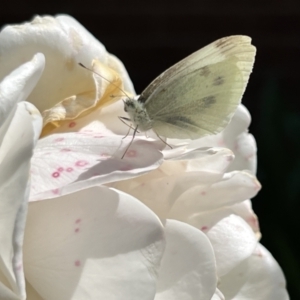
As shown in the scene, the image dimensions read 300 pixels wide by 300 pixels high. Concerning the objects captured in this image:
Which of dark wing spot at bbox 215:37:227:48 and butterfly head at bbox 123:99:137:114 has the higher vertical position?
dark wing spot at bbox 215:37:227:48

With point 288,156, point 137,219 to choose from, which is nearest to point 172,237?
point 137,219

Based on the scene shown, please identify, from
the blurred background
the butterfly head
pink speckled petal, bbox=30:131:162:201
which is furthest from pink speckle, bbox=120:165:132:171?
the blurred background

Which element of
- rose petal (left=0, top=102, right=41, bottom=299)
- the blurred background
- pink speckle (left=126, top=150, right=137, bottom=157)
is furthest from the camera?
the blurred background

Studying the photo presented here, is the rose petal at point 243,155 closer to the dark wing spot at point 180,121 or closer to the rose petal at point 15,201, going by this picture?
the dark wing spot at point 180,121

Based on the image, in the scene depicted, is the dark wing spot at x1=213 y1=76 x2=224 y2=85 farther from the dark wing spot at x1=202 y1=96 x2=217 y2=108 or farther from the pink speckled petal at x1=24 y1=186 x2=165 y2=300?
the pink speckled petal at x1=24 y1=186 x2=165 y2=300

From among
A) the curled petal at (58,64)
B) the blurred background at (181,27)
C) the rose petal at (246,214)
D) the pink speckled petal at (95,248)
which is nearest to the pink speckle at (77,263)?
the pink speckled petal at (95,248)

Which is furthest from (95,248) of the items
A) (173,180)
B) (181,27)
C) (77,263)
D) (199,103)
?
(181,27)

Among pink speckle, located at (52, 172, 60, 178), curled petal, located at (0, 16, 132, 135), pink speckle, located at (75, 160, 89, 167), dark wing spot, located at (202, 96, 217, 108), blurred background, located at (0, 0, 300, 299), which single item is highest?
curled petal, located at (0, 16, 132, 135)

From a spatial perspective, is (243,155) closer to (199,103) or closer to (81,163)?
(199,103)
